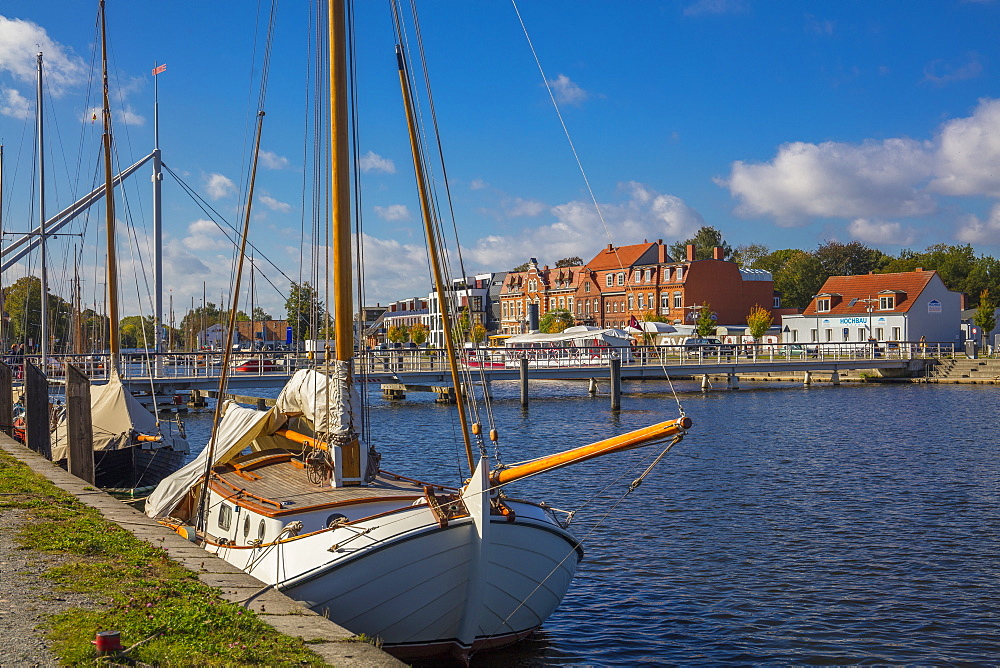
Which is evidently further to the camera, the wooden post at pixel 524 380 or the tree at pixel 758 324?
the tree at pixel 758 324

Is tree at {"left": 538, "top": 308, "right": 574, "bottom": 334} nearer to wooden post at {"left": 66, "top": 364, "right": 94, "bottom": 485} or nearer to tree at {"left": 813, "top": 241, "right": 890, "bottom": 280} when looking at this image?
tree at {"left": 813, "top": 241, "right": 890, "bottom": 280}

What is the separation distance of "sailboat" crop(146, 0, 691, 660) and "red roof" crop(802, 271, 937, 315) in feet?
256

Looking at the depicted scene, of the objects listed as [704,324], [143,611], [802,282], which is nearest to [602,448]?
[143,611]

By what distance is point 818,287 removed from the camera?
12294 centimetres

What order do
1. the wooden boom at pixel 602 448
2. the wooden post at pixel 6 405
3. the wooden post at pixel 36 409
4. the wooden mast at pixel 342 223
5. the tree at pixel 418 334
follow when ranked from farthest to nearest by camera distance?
the tree at pixel 418 334 → the wooden post at pixel 6 405 → the wooden post at pixel 36 409 → the wooden mast at pixel 342 223 → the wooden boom at pixel 602 448

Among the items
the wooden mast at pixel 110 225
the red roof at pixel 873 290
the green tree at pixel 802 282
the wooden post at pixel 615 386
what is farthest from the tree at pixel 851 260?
the wooden mast at pixel 110 225

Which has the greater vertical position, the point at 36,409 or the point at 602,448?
the point at 602,448

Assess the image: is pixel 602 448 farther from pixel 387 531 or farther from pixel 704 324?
pixel 704 324

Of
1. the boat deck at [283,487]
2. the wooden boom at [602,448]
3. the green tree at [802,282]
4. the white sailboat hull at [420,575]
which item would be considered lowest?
the white sailboat hull at [420,575]

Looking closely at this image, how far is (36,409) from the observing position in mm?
20656

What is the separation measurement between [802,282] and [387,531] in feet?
399

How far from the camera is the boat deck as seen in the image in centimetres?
1137

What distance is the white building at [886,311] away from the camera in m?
80.9

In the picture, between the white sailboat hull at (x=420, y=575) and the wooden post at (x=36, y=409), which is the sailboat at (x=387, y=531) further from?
the wooden post at (x=36, y=409)
